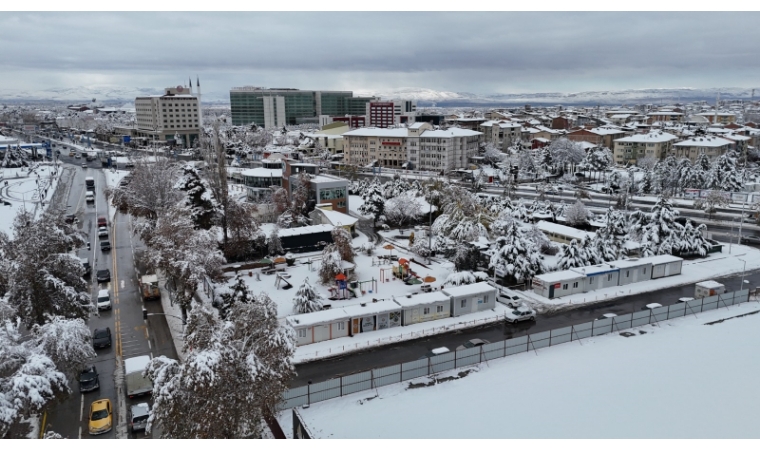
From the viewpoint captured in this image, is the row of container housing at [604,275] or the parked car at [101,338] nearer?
the parked car at [101,338]

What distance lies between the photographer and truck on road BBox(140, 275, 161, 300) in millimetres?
27781

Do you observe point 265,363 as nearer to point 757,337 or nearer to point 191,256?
point 191,256

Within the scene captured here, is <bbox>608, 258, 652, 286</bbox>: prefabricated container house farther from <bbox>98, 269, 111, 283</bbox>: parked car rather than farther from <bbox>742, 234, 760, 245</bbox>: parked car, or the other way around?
<bbox>98, 269, 111, 283</bbox>: parked car

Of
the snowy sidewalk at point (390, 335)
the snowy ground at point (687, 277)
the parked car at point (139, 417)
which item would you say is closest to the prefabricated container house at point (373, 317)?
the snowy sidewalk at point (390, 335)

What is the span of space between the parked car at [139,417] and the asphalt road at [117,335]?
0.23 meters

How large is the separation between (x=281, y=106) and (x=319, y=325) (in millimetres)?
148872

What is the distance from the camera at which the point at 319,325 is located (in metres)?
23.0

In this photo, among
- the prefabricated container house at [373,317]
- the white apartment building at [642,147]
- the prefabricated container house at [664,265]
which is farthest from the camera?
the white apartment building at [642,147]

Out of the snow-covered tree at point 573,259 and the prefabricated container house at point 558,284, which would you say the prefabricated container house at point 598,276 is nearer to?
the prefabricated container house at point 558,284

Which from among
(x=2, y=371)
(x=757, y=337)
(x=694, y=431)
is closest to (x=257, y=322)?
(x=2, y=371)

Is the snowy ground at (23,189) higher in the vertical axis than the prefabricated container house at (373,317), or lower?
higher

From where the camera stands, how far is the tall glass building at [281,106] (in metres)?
163

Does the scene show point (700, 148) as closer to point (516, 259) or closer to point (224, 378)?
point (516, 259)

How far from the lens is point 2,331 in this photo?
1411 centimetres
